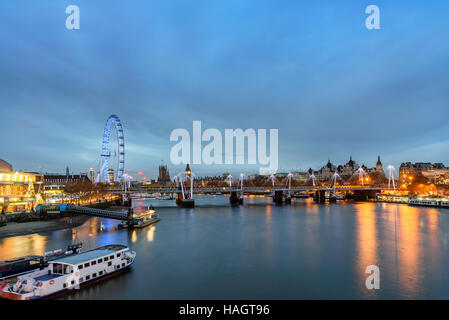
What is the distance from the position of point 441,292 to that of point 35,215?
4299 centimetres

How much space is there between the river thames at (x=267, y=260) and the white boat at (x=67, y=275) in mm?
540

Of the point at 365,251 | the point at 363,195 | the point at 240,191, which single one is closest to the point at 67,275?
the point at 365,251

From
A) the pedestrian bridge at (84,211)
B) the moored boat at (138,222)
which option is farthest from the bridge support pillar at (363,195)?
the pedestrian bridge at (84,211)

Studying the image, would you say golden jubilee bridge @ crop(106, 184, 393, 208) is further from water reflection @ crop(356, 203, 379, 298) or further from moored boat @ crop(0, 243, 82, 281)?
moored boat @ crop(0, 243, 82, 281)

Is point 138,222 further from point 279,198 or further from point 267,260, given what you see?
point 279,198

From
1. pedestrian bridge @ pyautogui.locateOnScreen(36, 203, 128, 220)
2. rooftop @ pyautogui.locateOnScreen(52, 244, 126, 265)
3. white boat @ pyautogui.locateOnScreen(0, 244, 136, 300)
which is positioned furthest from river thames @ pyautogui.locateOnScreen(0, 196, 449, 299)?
pedestrian bridge @ pyautogui.locateOnScreen(36, 203, 128, 220)

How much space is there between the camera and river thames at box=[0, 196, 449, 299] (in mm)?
14492

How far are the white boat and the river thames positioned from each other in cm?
54

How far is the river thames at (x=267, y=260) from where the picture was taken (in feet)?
47.5

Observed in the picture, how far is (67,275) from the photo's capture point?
13.9 meters

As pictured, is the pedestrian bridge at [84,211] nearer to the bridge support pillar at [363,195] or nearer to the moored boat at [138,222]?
the moored boat at [138,222]

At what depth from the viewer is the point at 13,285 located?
12.7 m
